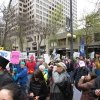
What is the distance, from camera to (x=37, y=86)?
712cm

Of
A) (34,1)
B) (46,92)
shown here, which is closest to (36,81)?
(46,92)

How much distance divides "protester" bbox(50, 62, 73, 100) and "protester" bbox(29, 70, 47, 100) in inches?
11.7

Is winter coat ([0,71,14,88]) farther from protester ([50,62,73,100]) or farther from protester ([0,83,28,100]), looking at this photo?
protester ([50,62,73,100])

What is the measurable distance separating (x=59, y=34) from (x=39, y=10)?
1818 inches

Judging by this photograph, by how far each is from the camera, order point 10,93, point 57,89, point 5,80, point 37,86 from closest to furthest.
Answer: point 10,93 → point 5,80 → point 37,86 → point 57,89

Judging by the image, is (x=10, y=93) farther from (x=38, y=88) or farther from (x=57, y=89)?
(x=57, y=89)

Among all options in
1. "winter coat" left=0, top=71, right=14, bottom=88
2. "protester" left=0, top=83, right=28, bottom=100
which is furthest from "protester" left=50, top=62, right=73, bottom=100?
"protester" left=0, top=83, right=28, bottom=100

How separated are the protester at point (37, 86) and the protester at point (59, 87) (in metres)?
0.30

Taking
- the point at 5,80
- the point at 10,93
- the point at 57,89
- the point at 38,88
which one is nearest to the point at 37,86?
the point at 38,88

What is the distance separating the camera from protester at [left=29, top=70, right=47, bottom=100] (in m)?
7.09

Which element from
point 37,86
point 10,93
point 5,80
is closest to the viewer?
point 10,93

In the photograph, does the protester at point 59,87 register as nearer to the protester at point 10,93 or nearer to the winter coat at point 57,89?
the winter coat at point 57,89

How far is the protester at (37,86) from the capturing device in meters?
7.09

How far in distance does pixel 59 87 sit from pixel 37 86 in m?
0.59
